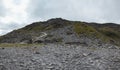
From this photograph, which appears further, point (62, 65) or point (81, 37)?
point (81, 37)

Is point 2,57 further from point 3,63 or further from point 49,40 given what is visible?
point 49,40

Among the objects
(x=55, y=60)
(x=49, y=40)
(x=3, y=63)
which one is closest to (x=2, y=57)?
(x=3, y=63)

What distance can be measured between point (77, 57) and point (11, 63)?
1085 centimetres

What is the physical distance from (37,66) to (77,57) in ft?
29.1

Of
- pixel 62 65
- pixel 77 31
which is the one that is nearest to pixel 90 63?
pixel 62 65

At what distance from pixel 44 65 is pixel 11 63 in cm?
455

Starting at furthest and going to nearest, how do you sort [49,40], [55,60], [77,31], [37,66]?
[77,31]
[49,40]
[55,60]
[37,66]

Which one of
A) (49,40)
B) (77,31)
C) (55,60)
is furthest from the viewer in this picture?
(77,31)

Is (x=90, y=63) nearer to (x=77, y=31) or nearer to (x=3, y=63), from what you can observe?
(x=3, y=63)

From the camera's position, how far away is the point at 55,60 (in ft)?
134

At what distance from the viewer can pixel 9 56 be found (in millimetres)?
42969

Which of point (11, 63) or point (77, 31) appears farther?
point (77, 31)

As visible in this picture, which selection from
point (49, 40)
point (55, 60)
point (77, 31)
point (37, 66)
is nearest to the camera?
point (37, 66)

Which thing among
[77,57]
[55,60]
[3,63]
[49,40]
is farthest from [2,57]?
[49,40]
